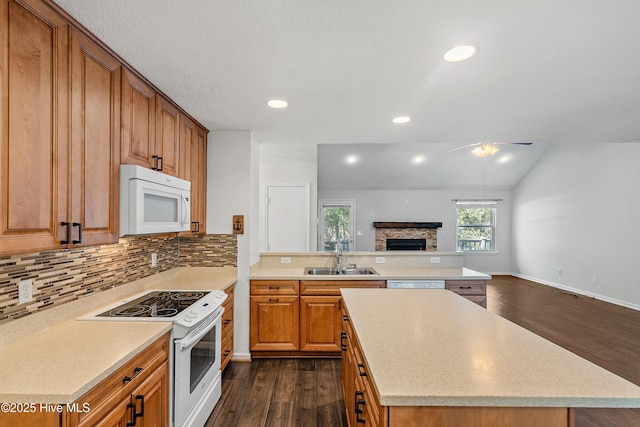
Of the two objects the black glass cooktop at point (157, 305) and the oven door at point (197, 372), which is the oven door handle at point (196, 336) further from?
the black glass cooktop at point (157, 305)

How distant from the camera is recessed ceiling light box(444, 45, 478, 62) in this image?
5.52ft

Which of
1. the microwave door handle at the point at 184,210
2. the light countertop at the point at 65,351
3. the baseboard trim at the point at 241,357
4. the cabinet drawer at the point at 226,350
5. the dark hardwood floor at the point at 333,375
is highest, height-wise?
the microwave door handle at the point at 184,210

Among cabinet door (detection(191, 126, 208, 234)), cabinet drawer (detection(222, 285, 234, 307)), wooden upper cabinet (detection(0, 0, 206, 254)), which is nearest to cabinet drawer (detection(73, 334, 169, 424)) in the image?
wooden upper cabinet (detection(0, 0, 206, 254))

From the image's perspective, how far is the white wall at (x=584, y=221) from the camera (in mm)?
5266

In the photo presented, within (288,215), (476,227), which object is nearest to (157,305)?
(288,215)

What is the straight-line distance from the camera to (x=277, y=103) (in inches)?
97.7

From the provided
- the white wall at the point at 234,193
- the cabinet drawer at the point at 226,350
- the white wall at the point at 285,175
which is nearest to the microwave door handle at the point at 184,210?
the white wall at the point at 234,193

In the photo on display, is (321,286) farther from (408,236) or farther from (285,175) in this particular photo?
(408,236)

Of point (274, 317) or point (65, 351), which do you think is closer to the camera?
point (65, 351)

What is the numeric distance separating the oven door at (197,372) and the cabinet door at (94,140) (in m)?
0.77

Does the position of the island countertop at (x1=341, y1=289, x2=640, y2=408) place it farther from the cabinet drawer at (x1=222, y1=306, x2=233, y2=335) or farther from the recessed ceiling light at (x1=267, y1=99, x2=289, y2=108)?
the recessed ceiling light at (x1=267, y1=99, x2=289, y2=108)

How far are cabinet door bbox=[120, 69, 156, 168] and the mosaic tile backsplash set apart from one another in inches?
26.0

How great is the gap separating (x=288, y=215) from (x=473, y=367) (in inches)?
185

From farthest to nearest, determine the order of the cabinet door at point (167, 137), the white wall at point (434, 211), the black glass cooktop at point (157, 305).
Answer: the white wall at point (434, 211)
the cabinet door at point (167, 137)
the black glass cooktop at point (157, 305)
